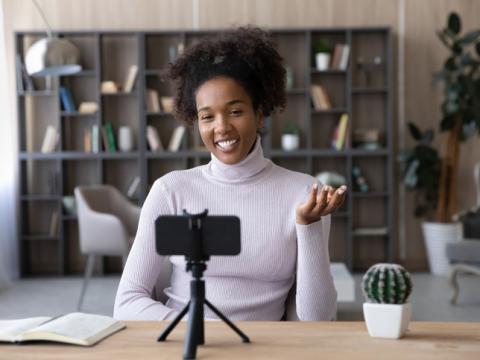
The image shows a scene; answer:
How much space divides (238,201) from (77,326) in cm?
61

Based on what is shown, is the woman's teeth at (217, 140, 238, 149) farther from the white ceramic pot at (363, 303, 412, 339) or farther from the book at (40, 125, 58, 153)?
the book at (40, 125, 58, 153)

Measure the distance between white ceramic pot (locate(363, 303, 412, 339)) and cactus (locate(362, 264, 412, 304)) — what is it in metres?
0.01

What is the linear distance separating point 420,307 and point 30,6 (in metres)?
4.28

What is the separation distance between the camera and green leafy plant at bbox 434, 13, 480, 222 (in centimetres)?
614

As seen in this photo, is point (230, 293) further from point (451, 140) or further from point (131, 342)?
point (451, 140)

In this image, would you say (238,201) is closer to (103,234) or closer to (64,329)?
(64,329)

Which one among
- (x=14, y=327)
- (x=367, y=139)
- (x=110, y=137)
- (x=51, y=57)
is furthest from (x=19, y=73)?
(x=14, y=327)

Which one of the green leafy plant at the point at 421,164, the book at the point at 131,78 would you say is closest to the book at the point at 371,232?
the green leafy plant at the point at 421,164

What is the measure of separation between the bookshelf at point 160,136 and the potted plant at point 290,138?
0.07 metres

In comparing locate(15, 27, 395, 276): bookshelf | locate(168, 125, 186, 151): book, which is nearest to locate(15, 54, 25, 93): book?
locate(15, 27, 395, 276): bookshelf

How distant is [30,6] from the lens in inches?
265

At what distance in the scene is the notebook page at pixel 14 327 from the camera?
1406 millimetres

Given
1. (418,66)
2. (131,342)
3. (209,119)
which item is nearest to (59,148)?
(418,66)

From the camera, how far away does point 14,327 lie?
145cm
